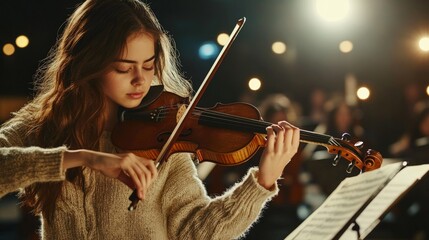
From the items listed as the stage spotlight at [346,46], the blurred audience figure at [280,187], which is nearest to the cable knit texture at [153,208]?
the blurred audience figure at [280,187]

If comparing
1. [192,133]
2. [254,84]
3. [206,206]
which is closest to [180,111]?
[192,133]

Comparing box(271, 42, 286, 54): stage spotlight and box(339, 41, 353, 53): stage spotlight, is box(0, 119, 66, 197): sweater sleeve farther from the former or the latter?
box(271, 42, 286, 54): stage spotlight

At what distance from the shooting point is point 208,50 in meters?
9.25

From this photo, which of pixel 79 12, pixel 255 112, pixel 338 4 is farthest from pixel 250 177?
pixel 338 4

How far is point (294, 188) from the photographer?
6277mm

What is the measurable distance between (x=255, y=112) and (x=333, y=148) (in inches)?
10.5

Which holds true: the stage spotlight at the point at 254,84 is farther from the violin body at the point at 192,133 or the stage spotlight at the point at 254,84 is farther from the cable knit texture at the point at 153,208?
the cable knit texture at the point at 153,208

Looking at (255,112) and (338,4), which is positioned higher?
(338,4)

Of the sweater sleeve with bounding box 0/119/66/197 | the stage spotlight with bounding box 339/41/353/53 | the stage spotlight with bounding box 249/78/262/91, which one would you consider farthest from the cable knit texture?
the stage spotlight with bounding box 339/41/353/53

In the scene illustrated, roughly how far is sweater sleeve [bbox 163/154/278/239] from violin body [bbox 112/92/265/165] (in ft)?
0.25

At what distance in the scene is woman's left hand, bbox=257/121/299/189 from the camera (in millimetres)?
2037

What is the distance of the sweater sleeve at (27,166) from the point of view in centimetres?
186

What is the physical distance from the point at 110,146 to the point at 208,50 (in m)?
7.12

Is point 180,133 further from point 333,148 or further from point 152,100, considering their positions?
point 333,148
